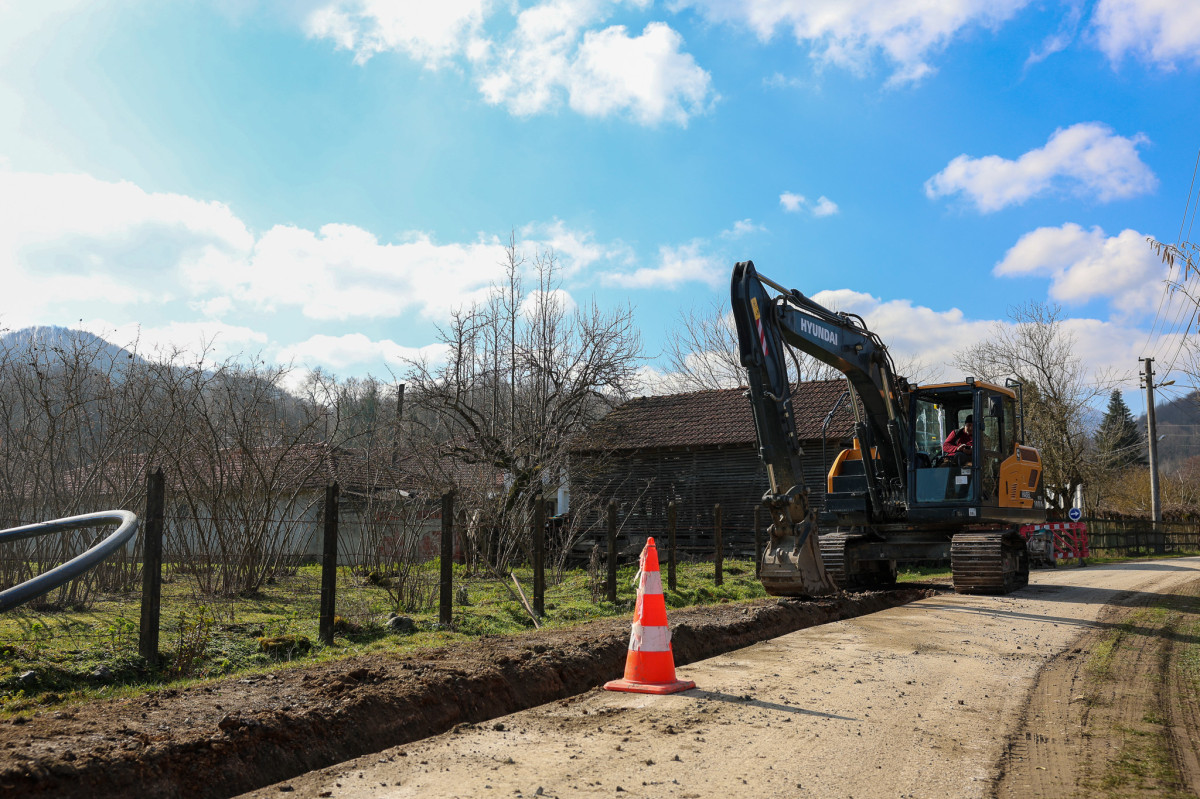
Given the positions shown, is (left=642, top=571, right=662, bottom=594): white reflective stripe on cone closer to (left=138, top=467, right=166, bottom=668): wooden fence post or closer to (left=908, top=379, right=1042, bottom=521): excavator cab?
(left=138, top=467, right=166, bottom=668): wooden fence post

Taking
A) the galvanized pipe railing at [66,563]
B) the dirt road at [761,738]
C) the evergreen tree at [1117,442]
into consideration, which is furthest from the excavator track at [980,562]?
the evergreen tree at [1117,442]

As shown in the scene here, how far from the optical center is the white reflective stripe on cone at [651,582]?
614 centimetres

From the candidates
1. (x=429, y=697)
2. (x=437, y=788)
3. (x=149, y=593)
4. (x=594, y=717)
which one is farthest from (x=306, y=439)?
(x=437, y=788)

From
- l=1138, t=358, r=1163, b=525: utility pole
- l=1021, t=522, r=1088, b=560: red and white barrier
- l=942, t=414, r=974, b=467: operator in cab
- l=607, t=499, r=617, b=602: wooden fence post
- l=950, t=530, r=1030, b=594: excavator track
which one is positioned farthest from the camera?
l=1138, t=358, r=1163, b=525: utility pole

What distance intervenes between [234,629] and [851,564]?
9.94 metres

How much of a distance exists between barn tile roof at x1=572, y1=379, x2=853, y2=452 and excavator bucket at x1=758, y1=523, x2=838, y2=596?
13261mm

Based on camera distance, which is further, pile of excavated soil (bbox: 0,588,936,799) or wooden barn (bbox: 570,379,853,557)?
wooden barn (bbox: 570,379,853,557)

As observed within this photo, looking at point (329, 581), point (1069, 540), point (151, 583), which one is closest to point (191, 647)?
point (151, 583)

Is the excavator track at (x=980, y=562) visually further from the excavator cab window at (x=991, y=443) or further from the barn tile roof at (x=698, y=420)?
the barn tile roof at (x=698, y=420)

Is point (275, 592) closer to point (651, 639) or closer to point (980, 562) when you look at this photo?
point (651, 639)

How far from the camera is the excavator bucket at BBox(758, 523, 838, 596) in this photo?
1041 centimetres

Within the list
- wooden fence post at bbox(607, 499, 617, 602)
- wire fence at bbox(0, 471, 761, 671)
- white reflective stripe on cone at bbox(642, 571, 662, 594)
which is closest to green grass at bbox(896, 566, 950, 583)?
wire fence at bbox(0, 471, 761, 671)

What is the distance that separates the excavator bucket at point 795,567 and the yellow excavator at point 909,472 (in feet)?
1.20

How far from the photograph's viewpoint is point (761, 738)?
188 inches
